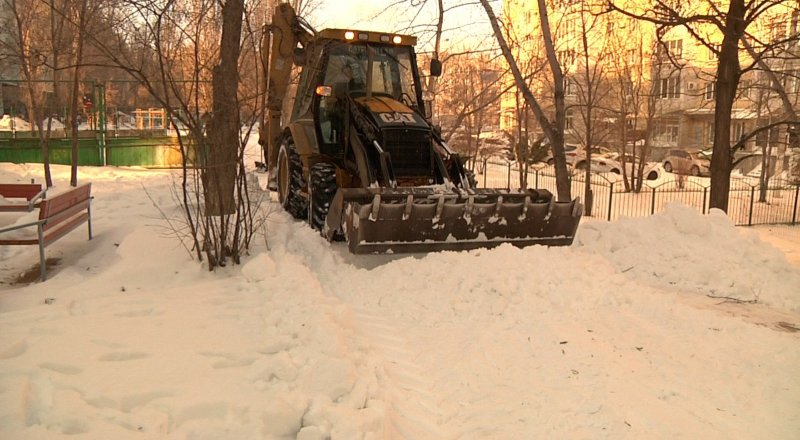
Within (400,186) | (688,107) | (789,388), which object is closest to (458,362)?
(789,388)

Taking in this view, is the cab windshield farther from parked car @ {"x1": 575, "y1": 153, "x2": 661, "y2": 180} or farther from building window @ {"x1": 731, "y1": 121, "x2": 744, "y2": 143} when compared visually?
building window @ {"x1": 731, "y1": 121, "x2": 744, "y2": 143}

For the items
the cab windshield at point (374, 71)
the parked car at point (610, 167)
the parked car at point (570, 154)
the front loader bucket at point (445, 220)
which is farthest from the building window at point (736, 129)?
the front loader bucket at point (445, 220)

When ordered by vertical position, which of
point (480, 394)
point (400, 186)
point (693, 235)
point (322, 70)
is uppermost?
point (322, 70)

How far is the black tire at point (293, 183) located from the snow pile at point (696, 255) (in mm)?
4309

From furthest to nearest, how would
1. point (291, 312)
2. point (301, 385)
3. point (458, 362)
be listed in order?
point (291, 312) → point (458, 362) → point (301, 385)

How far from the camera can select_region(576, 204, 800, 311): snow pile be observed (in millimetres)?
7215

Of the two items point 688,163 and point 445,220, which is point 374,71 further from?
point 688,163

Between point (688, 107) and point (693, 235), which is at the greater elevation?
point (688, 107)

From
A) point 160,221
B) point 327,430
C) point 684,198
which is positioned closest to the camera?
point 327,430

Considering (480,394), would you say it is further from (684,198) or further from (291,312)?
(684,198)

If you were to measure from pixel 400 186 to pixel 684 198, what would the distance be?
14.2m

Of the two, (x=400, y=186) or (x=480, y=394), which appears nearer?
(x=480, y=394)

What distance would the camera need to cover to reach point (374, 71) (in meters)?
9.46

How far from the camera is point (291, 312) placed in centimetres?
521
